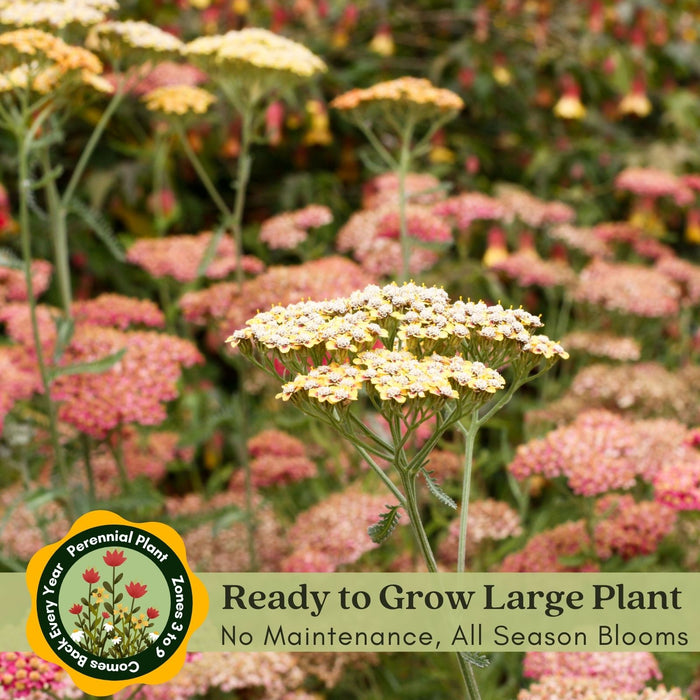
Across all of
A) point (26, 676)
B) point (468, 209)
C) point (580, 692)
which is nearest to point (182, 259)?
point (468, 209)

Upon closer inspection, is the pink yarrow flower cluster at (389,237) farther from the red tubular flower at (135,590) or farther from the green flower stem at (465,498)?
the red tubular flower at (135,590)

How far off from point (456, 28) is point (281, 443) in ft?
7.62

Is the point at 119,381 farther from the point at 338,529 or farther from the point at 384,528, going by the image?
the point at 384,528

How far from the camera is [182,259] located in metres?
2.78

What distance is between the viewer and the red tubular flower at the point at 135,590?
1.32 metres

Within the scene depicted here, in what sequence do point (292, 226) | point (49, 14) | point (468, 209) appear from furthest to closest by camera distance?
point (468, 209), point (292, 226), point (49, 14)

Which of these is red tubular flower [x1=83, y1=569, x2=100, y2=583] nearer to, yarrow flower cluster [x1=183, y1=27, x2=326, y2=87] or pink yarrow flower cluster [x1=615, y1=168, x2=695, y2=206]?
yarrow flower cluster [x1=183, y1=27, x2=326, y2=87]

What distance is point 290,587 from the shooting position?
1.90 metres

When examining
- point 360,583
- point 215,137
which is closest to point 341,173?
point 215,137

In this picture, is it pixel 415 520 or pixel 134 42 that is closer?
pixel 415 520

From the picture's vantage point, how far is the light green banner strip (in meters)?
1.45

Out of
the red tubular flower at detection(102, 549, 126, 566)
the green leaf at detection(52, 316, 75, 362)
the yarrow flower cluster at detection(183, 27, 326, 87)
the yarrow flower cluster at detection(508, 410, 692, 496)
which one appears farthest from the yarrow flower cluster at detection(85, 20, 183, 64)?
the red tubular flower at detection(102, 549, 126, 566)

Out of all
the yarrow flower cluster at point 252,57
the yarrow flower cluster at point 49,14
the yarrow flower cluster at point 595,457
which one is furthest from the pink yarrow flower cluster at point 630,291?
the yarrow flower cluster at point 49,14

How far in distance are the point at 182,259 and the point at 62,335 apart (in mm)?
662
